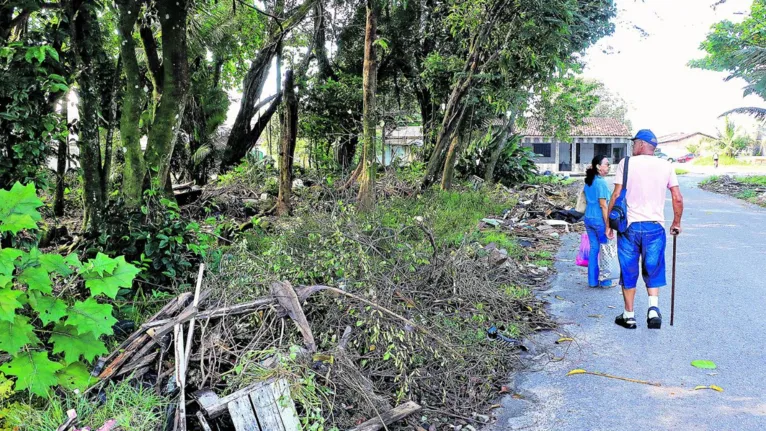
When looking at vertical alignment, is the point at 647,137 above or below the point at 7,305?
above

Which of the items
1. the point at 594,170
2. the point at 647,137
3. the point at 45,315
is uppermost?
the point at 647,137

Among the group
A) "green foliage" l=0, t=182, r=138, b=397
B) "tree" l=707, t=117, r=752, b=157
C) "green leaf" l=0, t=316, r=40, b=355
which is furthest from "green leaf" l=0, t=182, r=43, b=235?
"tree" l=707, t=117, r=752, b=157

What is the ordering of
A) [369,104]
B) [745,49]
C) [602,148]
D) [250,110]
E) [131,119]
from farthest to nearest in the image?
[602,148]
[745,49]
[250,110]
[369,104]
[131,119]

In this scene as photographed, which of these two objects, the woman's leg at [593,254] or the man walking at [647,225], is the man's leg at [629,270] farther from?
the woman's leg at [593,254]

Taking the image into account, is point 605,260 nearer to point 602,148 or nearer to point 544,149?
point 544,149

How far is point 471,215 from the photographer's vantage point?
1116 centimetres

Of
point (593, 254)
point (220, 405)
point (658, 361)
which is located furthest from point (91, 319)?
point (593, 254)

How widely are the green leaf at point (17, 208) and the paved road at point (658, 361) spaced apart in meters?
3.26

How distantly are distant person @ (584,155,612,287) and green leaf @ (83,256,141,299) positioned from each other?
17.5 ft

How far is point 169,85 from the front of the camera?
19.8ft

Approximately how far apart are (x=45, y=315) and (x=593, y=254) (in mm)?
5838

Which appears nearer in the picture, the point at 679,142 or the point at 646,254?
the point at 646,254

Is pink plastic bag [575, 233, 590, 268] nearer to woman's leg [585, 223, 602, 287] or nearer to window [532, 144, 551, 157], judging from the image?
woman's leg [585, 223, 602, 287]

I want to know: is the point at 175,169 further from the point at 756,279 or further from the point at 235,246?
the point at 756,279
